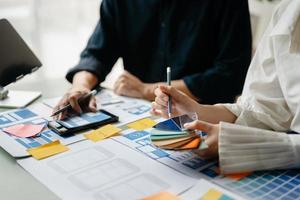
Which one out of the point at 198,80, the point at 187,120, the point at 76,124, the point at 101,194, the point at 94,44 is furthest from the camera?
the point at 94,44

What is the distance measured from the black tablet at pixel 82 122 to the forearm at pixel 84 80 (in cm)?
20

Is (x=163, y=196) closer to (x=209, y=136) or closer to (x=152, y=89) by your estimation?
(x=209, y=136)

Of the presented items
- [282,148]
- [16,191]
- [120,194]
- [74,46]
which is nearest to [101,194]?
[120,194]

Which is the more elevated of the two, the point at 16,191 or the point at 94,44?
the point at 94,44

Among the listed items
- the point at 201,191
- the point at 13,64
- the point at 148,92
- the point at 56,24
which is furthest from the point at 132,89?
the point at 56,24

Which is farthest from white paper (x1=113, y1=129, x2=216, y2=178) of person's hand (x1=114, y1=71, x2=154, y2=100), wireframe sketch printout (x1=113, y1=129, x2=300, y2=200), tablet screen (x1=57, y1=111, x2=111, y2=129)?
person's hand (x1=114, y1=71, x2=154, y2=100)

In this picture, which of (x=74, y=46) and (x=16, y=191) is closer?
(x=16, y=191)

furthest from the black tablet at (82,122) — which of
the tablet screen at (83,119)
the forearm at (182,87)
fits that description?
the forearm at (182,87)

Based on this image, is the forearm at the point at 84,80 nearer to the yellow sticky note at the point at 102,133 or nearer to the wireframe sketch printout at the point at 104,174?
the yellow sticky note at the point at 102,133

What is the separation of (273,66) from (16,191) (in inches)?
28.2

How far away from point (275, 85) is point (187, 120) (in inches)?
10.9

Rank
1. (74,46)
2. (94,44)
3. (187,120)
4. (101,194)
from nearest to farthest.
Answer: (101,194)
(187,120)
(94,44)
(74,46)

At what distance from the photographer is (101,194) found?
73cm

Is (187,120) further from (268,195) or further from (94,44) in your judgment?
(94,44)
